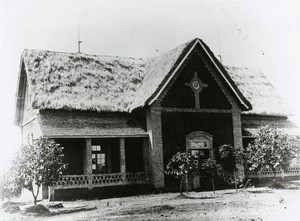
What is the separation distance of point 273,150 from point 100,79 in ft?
31.9

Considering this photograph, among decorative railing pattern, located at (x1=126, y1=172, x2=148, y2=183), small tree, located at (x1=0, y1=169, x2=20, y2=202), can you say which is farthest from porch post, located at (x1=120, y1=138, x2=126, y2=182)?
small tree, located at (x1=0, y1=169, x2=20, y2=202)

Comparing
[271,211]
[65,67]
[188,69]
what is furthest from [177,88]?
[271,211]

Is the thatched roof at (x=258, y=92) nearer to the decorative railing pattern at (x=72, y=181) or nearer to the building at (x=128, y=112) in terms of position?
the building at (x=128, y=112)

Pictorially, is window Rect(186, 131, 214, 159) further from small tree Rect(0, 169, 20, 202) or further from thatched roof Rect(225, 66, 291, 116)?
small tree Rect(0, 169, 20, 202)

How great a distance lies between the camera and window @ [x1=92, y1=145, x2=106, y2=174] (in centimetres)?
2186

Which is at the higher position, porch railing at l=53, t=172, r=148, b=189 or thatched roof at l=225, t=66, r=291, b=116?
thatched roof at l=225, t=66, r=291, b=116

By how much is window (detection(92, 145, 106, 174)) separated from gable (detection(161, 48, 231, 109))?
4067 millimetres

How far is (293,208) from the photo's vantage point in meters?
13.2

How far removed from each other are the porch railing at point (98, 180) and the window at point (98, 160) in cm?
44

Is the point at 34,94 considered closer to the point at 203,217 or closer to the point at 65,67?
the point at 65,67

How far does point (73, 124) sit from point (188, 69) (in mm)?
6655

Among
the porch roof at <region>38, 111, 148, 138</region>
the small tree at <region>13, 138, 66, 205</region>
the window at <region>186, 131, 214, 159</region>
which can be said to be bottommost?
the small tree at <region>13, 138, 66, 205</region>

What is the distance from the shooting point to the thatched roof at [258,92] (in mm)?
26281

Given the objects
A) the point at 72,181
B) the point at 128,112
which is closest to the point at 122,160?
the point at 72,181
